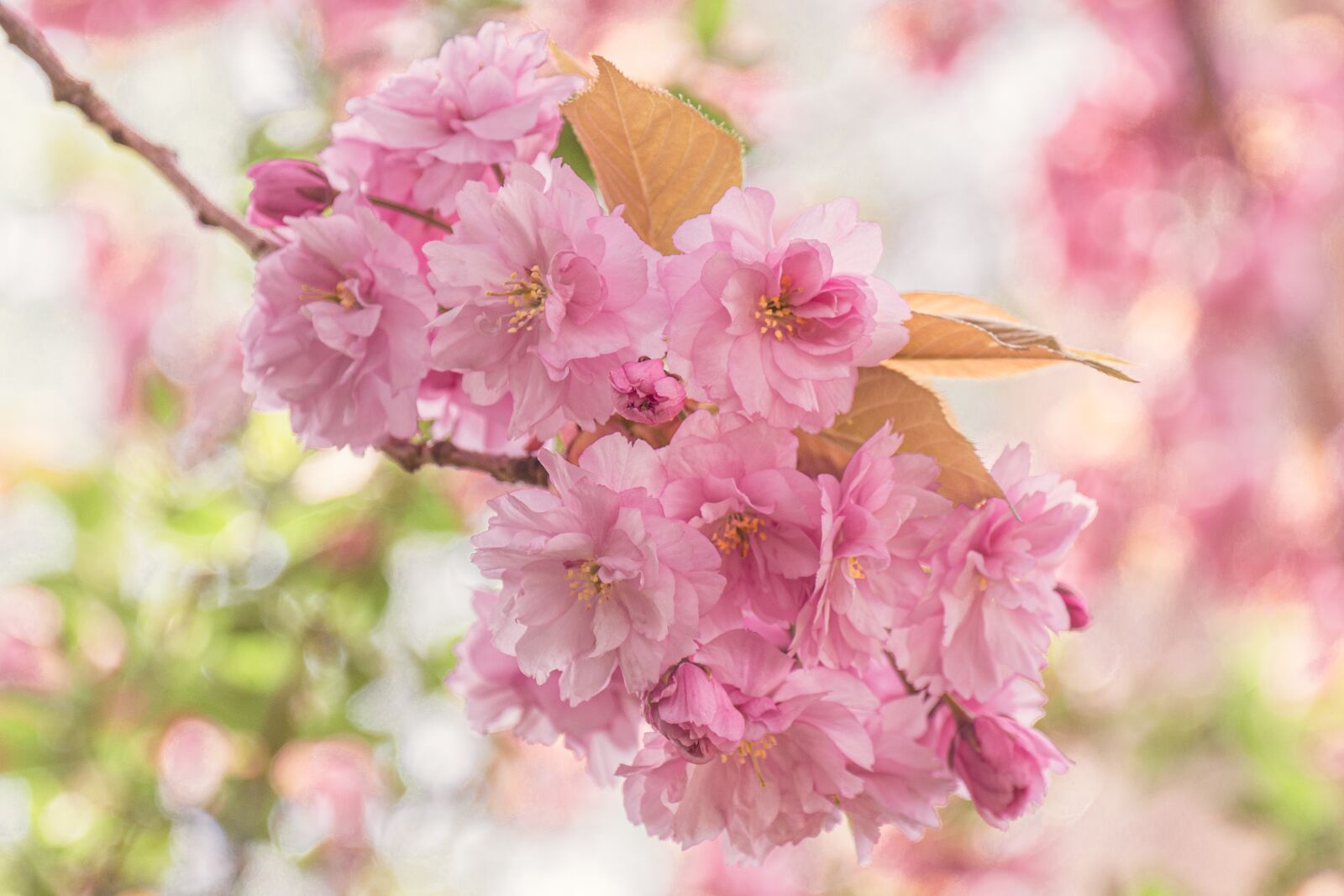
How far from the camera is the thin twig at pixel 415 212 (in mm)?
376

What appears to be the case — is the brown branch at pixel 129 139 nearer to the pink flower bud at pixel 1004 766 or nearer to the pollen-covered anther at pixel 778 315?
the pollen-covered anther at pixel 778 315

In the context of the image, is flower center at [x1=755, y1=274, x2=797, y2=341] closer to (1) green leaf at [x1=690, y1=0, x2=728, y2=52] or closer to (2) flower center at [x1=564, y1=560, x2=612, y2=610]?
(2) flower center at [x1=564, y1=560, x2=612, y2=610]

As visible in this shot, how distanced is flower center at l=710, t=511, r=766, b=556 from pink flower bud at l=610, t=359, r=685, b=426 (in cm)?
4

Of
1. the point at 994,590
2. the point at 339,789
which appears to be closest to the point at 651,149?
the point at 994,590

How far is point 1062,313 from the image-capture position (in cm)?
244

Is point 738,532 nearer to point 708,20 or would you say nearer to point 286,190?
point 286,190

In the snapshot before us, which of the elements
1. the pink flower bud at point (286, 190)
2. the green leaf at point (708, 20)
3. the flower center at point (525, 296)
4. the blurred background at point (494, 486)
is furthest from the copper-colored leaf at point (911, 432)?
the green leaf at point (708, 20)

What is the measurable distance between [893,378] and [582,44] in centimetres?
103

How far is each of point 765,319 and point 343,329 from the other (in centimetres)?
14

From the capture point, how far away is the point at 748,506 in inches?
12.7

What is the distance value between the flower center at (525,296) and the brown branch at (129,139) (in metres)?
0.12

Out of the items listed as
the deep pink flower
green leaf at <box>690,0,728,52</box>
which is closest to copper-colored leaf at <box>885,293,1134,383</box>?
the deep pink flower

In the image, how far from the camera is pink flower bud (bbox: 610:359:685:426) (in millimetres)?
316

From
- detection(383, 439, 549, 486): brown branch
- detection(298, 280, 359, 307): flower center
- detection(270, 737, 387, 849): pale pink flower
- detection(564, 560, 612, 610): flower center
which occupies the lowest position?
detection(270, 737, 387, 849): pale pink flower
